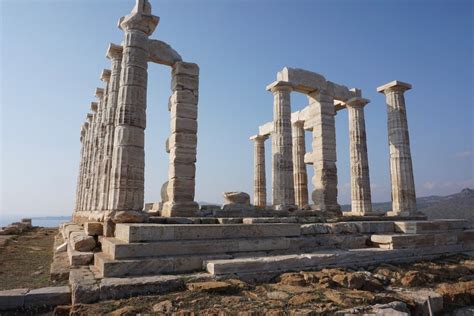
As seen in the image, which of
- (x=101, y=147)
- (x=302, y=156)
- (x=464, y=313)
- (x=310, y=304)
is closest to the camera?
(x=310, y=304)

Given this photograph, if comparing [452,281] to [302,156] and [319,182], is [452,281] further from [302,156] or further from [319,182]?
[302,156]

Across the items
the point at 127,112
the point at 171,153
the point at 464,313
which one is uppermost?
the point at 127,112

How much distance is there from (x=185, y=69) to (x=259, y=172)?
1498 cm

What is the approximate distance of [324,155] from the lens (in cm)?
1777

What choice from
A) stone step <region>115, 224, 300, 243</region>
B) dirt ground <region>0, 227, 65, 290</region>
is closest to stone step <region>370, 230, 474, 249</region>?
stone step <region>115, 224, 300, 243</region>

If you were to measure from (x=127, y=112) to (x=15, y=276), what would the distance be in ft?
19.9

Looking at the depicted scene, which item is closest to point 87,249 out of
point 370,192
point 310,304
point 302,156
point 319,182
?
point 310,304

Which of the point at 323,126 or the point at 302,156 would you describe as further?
the point at 302,156

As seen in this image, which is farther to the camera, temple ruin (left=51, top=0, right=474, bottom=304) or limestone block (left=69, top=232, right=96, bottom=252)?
limestone block (left=69, top=232, right=96, bottom=252)

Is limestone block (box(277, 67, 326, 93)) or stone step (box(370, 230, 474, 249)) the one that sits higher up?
limestone block (box(277, 67, 326, 93))

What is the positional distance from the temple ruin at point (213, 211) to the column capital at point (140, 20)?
4cm

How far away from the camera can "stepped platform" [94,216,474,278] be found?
704cm

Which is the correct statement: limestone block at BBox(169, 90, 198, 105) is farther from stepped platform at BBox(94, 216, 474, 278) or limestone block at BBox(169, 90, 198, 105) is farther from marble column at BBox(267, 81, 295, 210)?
marble column at BBox(267, 81, 295, 210)

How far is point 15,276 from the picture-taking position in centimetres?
786
